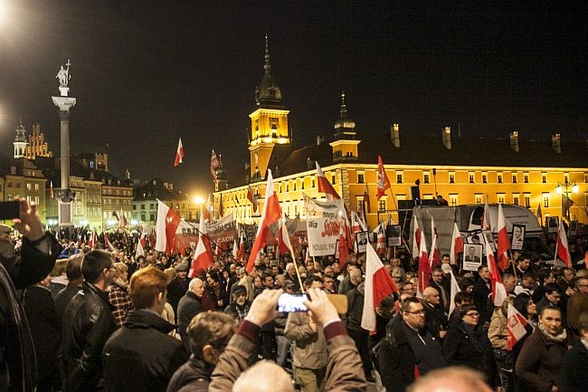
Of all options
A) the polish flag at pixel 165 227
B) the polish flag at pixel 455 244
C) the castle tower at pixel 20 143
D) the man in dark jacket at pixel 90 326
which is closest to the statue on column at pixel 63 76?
the polish flag at pixel 165 227

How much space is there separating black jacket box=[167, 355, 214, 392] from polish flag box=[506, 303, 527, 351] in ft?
16.7

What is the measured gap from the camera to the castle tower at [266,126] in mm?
98625

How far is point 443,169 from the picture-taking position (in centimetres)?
7869

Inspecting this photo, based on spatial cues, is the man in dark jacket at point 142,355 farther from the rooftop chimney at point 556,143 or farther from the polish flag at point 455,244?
the rooftop chimney at point 556,143

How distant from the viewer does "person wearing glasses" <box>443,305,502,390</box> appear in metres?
6.32

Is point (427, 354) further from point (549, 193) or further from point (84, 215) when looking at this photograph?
point (84, 215)

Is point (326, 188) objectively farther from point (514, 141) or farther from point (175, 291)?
point (514, 141)

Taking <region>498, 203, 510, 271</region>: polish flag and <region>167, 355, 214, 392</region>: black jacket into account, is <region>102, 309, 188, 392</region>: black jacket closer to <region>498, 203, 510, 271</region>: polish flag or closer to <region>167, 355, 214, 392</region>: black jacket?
<region>167, 355, 214, 392</region>: black jacket

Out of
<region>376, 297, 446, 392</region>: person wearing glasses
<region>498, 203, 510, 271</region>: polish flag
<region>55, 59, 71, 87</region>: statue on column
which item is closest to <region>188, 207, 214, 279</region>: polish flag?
<region>498, 203, 510, 271</region>: polish flag

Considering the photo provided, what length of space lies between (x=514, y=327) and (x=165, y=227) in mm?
10717

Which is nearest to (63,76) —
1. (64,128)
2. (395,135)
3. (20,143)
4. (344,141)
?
(64,128)

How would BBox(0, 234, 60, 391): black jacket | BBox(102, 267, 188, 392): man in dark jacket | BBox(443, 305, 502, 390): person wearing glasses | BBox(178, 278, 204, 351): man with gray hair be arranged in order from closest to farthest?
BBox(0, 234, 60, 391): black jacket
BBox(102, 267, 188, 392): man in dark jacket
BBox(443, 305, 502, 390): person wearing glasses
BBox(178, 278, 204, 351): man with gray hair

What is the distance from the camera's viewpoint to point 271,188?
9.09 m

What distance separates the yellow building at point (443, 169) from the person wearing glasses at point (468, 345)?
64488mm
